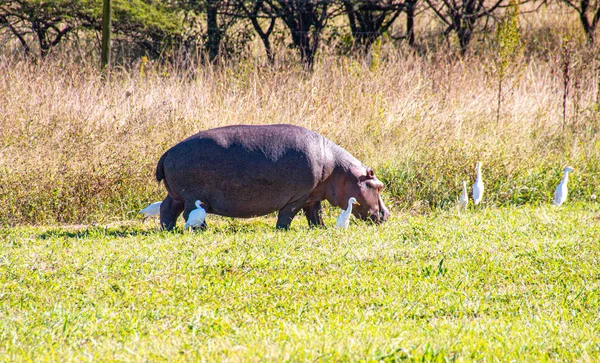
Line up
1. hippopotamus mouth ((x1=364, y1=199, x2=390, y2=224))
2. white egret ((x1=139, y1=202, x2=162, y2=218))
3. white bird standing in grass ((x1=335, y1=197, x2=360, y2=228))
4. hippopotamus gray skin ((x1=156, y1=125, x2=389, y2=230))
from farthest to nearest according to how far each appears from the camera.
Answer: hippopotamus mouth ((x1=364, y1=199, x2=390, y2=224)), white egret ((x1=139, y1=202, x2=162, y2=218)), white bird standing in grass ((x1=335, y1=197, x2=360, y2=228)), hippopotamus gray skin ((x1=156, y1=125, x2=389, y2=230))

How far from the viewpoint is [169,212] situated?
26.0ft

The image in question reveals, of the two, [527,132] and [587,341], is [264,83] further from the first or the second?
[587,341]

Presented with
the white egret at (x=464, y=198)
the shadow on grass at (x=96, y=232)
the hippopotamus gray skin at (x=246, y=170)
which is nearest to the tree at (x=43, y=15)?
the shadow on grass at (x=96, y=232)

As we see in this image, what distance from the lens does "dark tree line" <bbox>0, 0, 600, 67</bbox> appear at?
16.8 m

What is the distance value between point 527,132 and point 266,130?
5.79 m

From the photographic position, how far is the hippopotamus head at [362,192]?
8.00 meters

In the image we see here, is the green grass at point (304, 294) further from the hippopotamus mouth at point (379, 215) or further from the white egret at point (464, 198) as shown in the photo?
the white egret at point (464, 198)

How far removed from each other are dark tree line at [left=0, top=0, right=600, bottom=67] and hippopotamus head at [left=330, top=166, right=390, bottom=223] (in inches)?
330

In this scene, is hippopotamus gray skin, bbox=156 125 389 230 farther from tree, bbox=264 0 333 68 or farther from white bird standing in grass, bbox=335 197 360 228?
tree, bbox=264 0 333 68

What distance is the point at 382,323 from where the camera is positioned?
4.92 metres

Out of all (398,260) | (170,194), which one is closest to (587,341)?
(398,260)

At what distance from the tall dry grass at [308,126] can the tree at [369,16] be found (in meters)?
4.71

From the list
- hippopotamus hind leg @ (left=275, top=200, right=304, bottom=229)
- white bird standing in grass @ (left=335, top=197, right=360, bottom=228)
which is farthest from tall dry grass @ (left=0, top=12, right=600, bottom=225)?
hippopotamus hind leg @ (left=275, top=200, right=304, bottom=229)

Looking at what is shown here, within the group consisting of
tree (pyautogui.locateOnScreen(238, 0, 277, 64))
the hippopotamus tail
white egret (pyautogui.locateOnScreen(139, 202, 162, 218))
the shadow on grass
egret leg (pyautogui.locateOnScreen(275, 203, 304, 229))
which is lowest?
the shadow on grass
